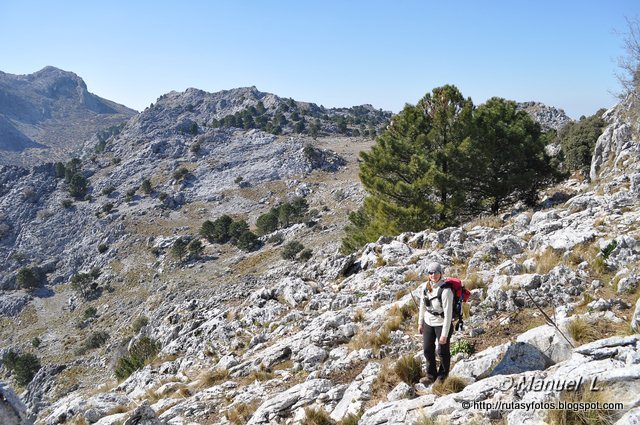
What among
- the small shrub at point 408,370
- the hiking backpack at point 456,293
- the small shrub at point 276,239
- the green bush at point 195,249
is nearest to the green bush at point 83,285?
the green bush at point 195,249

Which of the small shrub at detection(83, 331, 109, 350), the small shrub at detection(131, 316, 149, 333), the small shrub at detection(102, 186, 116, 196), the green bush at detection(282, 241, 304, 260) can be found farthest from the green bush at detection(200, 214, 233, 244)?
the small shrub at detection(102, 186, 116, 196)

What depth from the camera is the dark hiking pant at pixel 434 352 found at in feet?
21.9

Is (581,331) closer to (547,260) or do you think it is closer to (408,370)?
(408,370)

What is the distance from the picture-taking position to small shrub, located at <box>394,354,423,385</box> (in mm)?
7246

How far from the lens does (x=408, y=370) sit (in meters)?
7.30

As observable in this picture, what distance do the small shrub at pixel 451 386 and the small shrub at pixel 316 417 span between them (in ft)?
6.44

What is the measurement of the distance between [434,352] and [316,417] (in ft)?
7.91

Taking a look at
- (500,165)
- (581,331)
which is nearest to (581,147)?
(500,165)

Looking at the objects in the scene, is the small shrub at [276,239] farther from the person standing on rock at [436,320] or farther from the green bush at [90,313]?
the person standing on rock at [436,320]

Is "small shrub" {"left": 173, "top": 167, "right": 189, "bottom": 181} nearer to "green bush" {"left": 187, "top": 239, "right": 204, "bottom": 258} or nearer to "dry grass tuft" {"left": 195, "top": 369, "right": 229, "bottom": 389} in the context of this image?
"green bush" {"left": 187, "top": 239, "right": 204, "bottom": 258}

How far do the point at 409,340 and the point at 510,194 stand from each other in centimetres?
1805

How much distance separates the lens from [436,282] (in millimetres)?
6691

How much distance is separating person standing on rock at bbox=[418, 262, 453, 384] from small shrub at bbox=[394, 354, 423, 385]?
349mm

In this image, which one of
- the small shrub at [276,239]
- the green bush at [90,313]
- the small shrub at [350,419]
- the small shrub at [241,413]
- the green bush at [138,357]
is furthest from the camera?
the small shrub at [276,239]
